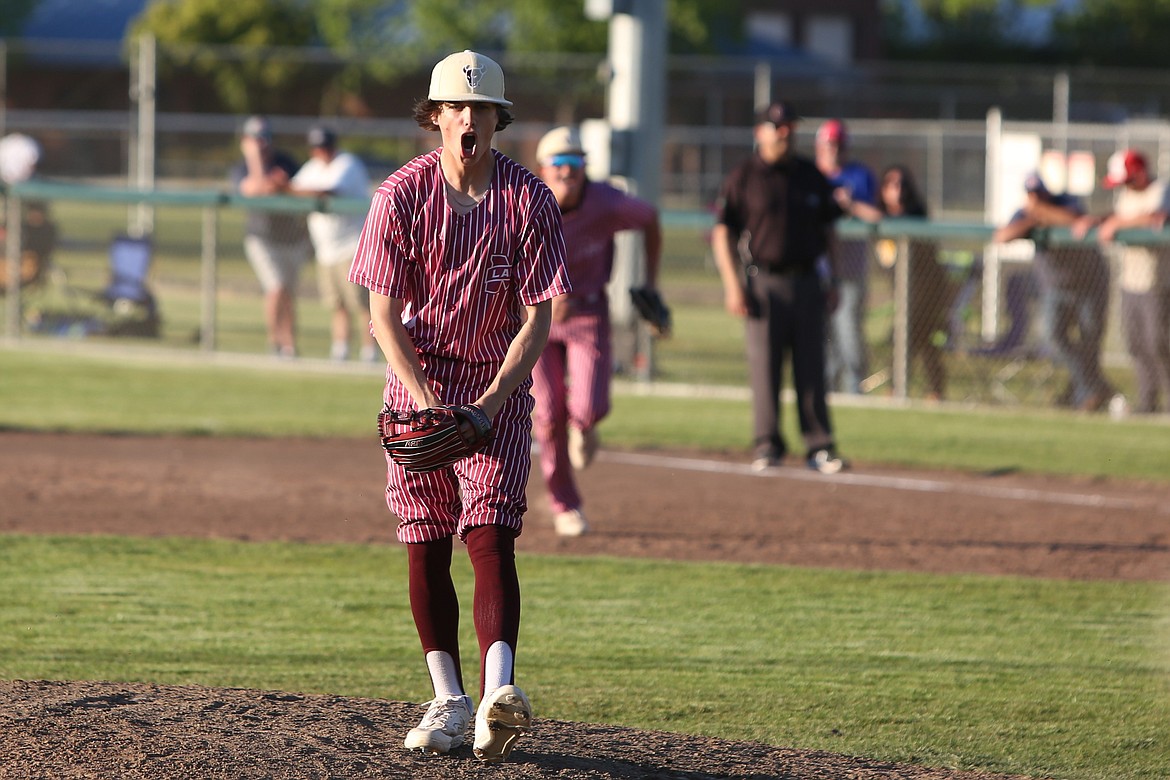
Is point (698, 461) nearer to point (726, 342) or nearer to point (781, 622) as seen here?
point (781, 622)

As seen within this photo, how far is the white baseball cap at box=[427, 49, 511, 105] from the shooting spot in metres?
4.30

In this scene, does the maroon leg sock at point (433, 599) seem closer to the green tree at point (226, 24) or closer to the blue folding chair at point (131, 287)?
the blue folding chair at point (131, 287)

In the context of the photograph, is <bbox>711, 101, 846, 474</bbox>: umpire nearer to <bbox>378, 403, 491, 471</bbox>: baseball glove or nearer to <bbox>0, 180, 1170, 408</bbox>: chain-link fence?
<bbox>0, 180, 1170, 408</bbox>: chain-link fence

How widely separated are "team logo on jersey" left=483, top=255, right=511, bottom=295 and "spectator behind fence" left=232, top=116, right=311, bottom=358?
411 inches

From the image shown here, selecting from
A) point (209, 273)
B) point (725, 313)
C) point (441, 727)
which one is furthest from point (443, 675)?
point (725, 313)

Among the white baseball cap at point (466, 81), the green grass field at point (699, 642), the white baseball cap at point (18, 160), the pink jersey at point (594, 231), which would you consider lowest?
the green grass field at point (699, 642)

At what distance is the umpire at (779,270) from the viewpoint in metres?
9.34

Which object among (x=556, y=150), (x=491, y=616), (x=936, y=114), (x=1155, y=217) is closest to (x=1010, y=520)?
(x=556, y=150)

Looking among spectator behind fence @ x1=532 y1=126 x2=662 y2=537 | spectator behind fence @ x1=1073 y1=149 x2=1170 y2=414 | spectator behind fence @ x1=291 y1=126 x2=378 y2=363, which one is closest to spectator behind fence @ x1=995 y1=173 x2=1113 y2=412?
spectator behind fence @ x1=1073 y1=149 x2=1170 y2=414

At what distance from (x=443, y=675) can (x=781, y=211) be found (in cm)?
539

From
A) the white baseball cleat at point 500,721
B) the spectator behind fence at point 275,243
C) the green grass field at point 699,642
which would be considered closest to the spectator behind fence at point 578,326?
the green grass field at point 699,642

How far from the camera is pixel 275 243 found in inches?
583

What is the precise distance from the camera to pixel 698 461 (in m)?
10.7

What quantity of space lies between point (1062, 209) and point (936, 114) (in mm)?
24711
